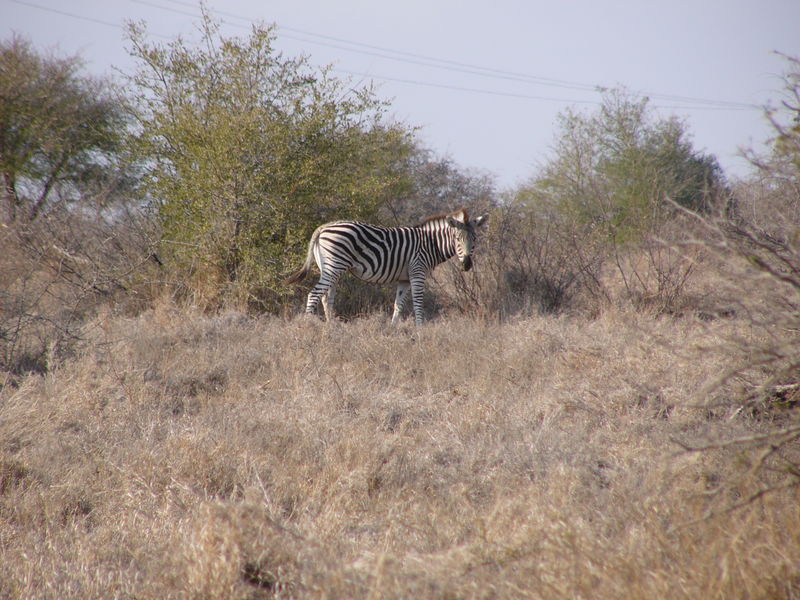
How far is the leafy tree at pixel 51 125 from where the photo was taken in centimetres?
1426

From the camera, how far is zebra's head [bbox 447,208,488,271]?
367 inches

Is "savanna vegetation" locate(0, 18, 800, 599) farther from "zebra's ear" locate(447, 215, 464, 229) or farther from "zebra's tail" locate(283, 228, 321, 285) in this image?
"zebra's ear" locate(447, 215, 464, 229)

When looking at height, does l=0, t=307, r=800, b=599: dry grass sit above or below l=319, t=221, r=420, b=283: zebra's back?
below

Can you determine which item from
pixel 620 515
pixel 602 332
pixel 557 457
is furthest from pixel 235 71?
pixel 620 515

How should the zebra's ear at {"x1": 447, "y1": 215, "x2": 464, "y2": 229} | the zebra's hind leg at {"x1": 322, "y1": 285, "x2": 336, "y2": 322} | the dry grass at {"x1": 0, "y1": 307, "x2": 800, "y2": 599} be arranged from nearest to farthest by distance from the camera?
the dry grass at {"x1": 0, "y1": 307, "x2": 800, "y2": 599} → the zebra's hind leg at {"x1": 322, "y1": 285, "x2": 336, "y2": 322} → the zebra's ear at {"x1": 447, "y1": 215, "x2": 464, "y2": 229}

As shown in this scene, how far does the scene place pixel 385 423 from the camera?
193 inches

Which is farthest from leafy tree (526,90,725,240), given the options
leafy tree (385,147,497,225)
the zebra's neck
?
the zebra's neck

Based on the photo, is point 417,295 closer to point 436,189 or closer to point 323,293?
point 323,293

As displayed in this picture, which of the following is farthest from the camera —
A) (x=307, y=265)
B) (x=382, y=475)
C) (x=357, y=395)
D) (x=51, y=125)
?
(x=51, y=125)

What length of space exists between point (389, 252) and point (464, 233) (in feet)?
3.73

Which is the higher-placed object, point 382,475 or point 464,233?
point 464,233

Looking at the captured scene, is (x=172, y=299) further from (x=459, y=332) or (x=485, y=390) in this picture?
(x=485, y=390)

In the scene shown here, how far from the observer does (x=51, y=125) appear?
48.1ft

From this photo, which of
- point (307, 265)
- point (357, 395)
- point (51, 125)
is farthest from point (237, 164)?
point (51, 125)
